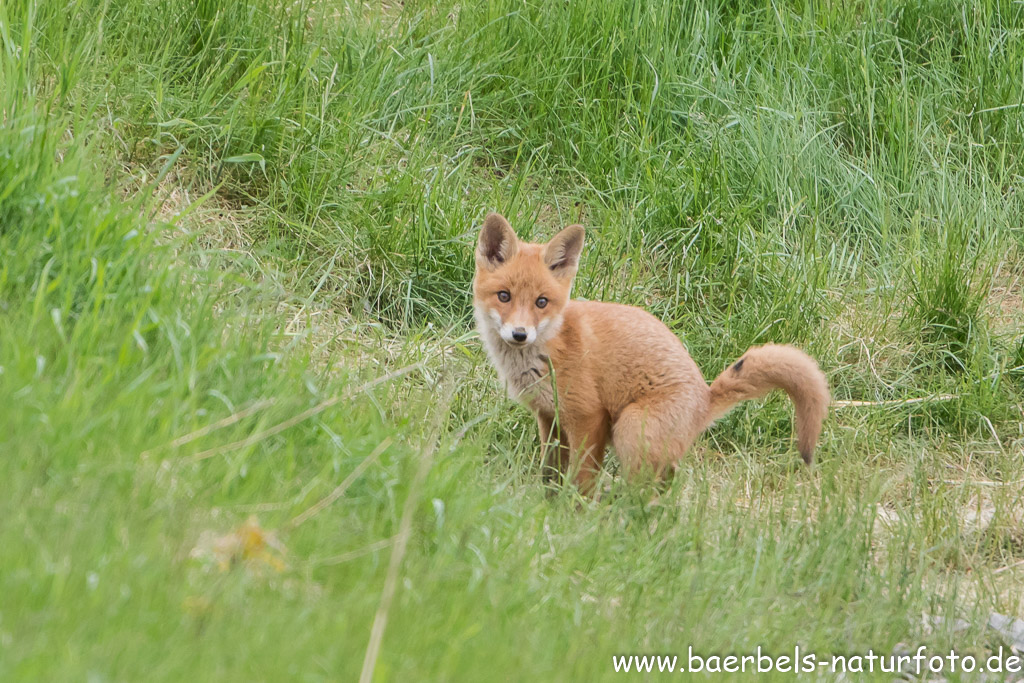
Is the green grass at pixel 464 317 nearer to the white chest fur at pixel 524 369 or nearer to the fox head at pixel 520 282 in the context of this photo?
the white chest fur at pixel 524 369

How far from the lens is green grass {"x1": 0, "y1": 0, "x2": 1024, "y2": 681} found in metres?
2.57

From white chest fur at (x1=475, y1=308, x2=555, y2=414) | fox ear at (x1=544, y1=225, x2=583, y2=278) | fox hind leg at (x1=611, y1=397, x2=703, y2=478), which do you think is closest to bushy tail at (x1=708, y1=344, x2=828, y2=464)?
fox hind leg at (x1=611, y1=397, x2=703, y2=478)

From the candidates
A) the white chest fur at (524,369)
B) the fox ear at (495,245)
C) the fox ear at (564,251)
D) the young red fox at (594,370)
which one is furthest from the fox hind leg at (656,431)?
the fox ear at (495,245)

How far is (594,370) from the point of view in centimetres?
482

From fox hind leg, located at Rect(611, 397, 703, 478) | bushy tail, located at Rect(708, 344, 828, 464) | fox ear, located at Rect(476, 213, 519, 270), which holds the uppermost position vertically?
fox ear, located at Rect(476, 213, 519, 270)

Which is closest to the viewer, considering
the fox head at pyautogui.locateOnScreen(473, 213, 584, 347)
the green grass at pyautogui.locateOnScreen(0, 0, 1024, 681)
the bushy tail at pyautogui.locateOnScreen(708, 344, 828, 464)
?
the green grass at pyautogui.locateOnScreen(0, 0, 1024, 681)

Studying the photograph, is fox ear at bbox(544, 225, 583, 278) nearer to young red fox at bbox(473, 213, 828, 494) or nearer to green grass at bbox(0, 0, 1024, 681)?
young red fox at bbox(473, 213, 828, 494)

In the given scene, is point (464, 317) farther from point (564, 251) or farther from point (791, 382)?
point (791, 382)

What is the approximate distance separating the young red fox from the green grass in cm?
32

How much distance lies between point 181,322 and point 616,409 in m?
2.20

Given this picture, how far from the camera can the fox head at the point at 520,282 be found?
467cm

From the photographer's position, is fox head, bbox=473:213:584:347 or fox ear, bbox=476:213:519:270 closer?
fox head, bbox=473:213:584:347

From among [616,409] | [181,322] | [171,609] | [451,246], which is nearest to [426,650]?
[171,609]

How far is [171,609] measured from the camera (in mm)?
2264
